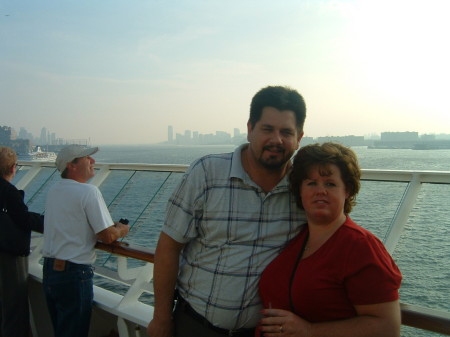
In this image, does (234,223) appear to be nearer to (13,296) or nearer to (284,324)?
(284,324)

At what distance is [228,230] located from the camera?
1508mm

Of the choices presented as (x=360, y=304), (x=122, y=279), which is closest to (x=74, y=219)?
(x=122, y=279)

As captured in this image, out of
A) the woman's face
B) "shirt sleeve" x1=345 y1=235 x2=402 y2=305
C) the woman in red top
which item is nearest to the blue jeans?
the woman in red top

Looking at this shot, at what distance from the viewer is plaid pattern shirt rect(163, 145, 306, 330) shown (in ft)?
4.86

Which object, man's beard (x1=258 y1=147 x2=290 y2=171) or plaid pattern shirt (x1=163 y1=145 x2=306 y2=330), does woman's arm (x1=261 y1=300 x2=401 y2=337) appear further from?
man's beard (x1=258 y1=147 x2=290 y2=171)

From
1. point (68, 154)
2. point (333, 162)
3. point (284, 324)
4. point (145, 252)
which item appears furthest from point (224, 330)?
point (68, 154)

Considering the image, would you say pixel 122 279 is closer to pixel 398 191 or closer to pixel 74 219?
pixel 74 219

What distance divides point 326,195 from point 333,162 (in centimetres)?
11

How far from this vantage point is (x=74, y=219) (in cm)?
231

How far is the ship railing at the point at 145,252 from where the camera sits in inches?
50.6

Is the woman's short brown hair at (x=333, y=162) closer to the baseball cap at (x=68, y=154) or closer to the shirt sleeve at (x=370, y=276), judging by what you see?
the shirt sleeve at (x=370, y=276)

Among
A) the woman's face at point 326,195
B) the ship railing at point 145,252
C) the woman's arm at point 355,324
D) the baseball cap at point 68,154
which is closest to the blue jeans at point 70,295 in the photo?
the ship railing at point 145,252

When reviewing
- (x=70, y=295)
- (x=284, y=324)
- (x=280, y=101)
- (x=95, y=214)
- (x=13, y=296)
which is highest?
(x=280, y=101)

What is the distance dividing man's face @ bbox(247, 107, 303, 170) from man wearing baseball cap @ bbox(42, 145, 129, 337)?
1.20 m
